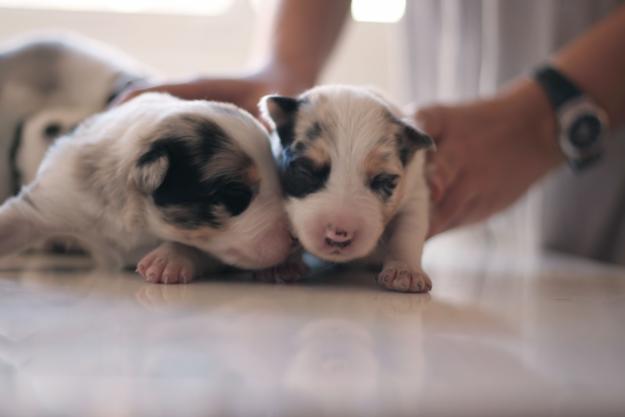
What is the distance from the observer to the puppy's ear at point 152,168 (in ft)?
4.70

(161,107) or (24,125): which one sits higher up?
(161,107)

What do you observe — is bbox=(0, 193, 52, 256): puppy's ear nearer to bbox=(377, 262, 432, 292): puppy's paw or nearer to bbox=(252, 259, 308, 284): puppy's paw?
bbox=(252, 259, 308, 284): puppy's paw

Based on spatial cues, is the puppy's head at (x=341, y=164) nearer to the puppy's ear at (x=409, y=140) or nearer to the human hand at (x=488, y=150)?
the puppy's ear at (x=409, y=140)

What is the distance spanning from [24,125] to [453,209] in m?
1.26

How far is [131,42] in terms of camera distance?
12.1 ft

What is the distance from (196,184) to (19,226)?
16.5 inches

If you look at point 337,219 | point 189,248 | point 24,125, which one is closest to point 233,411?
point 337,219

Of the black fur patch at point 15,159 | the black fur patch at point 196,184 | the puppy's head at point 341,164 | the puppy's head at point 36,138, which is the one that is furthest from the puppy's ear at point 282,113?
the black fur patch at point 15,159

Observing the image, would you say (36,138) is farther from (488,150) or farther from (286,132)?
(488,150)

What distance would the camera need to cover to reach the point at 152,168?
1.43 meters

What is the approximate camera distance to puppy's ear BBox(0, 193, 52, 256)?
5.07 feet

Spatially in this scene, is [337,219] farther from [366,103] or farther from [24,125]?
[24,125]

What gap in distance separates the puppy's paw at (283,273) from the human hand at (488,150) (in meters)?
0.48

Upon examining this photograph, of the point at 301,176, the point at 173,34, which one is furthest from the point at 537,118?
the point at 173,34
